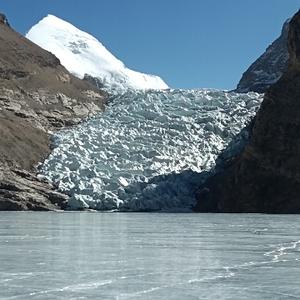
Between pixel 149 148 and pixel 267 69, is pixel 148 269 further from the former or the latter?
pixel 267 69

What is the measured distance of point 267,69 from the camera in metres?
81.0

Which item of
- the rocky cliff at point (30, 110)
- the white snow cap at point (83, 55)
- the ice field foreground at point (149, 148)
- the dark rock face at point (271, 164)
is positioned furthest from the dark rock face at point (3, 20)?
the dark rock face at point (271, 164)

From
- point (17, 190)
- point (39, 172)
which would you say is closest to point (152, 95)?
point (39, 172)

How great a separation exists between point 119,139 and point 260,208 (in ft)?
50.9

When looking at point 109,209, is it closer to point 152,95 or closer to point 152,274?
point 152,95

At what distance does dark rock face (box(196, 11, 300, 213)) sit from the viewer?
41.2 meters

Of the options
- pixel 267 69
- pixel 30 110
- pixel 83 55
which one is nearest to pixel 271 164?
pixel 30 110

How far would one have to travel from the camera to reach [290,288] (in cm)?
713

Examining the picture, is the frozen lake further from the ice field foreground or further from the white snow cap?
the white snow cap

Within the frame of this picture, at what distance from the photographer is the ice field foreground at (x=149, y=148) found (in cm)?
4366

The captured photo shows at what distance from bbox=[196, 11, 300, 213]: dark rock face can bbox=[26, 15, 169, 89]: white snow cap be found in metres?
42.9

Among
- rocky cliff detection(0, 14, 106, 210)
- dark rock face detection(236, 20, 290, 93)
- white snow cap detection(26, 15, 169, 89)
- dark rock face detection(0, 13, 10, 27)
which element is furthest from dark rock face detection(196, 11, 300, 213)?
white snow cap detection(26, 15, 169, 89)

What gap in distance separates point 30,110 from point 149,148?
14.4m

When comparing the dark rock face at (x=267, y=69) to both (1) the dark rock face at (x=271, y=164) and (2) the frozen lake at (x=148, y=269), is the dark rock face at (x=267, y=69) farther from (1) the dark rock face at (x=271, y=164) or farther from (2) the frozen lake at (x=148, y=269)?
(2) the frozen lake at (x=148, y=269)
